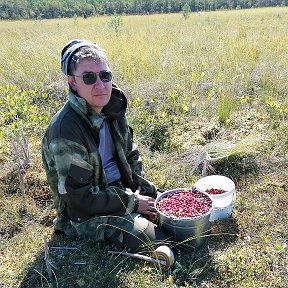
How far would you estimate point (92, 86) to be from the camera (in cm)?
253

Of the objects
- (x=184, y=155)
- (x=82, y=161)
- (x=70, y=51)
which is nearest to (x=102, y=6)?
(x=184, y=155)

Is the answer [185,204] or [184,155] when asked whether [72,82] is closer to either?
[185,204]

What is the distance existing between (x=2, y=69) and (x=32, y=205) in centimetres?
472

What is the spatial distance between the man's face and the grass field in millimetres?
1101

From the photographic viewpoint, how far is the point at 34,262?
2.75 m

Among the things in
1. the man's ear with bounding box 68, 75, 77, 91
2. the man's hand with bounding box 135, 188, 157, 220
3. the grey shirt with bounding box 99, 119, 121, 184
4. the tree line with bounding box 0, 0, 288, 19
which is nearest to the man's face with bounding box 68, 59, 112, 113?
the man's ear with bounding box 68, 75, 77, 91

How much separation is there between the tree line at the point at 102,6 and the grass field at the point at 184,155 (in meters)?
36.5

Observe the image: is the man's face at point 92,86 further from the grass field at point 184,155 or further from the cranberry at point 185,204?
the grass field at point 184,155

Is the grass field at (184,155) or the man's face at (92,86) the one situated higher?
the man's face at (92,86)

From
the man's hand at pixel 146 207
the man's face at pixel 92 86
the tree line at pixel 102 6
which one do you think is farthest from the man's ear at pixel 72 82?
the tree line at pixel 102 6

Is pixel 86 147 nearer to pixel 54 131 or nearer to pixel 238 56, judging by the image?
pixel 54 131

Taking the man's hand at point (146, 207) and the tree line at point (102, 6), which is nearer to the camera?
the man's hand at point (146, 207)

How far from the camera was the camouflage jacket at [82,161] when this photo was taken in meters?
2.52

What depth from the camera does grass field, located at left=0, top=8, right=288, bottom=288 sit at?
2588mm
